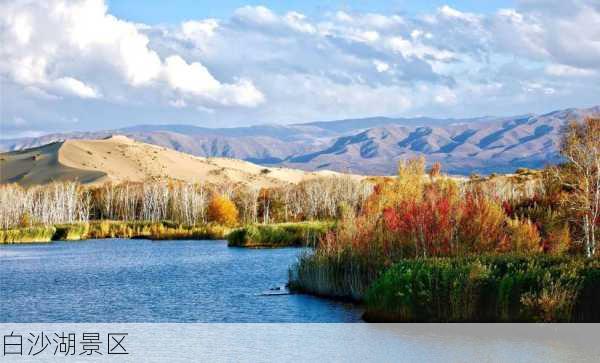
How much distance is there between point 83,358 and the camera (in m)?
20.1

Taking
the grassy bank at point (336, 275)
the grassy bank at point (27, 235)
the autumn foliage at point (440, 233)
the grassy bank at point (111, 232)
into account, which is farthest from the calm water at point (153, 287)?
the grassy bank at point (111, 232)

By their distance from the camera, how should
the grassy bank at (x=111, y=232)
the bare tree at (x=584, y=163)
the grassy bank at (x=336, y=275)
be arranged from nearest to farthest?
the grassy bank at (x=336, y=275) < the bare tree at (x=584, y=163) < the grassy bank at (x=111, y=232)

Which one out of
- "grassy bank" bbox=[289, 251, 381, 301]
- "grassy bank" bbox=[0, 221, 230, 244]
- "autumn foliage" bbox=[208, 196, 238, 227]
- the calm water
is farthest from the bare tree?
"autumn foliage" bbox=[208, 196, 238, 227]

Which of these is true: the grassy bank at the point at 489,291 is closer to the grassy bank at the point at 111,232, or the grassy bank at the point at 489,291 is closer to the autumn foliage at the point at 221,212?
the grassy bank at the point at 111,232

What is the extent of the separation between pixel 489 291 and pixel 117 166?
492 feet

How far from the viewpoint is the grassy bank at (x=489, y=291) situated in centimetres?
2212

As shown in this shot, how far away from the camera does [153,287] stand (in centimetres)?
3734

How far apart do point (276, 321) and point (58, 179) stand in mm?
131158

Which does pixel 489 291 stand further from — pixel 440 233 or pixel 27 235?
pixel 27 235

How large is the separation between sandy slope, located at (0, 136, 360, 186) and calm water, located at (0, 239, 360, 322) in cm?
9581

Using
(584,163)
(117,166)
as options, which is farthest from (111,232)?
(117,166)

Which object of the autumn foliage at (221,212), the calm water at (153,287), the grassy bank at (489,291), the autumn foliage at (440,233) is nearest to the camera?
the grassy bank at (489,291)

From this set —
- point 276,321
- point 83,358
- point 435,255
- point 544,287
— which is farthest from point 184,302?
point 544,287

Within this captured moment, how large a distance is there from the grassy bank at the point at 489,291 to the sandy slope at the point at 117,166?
12694 centimetres
